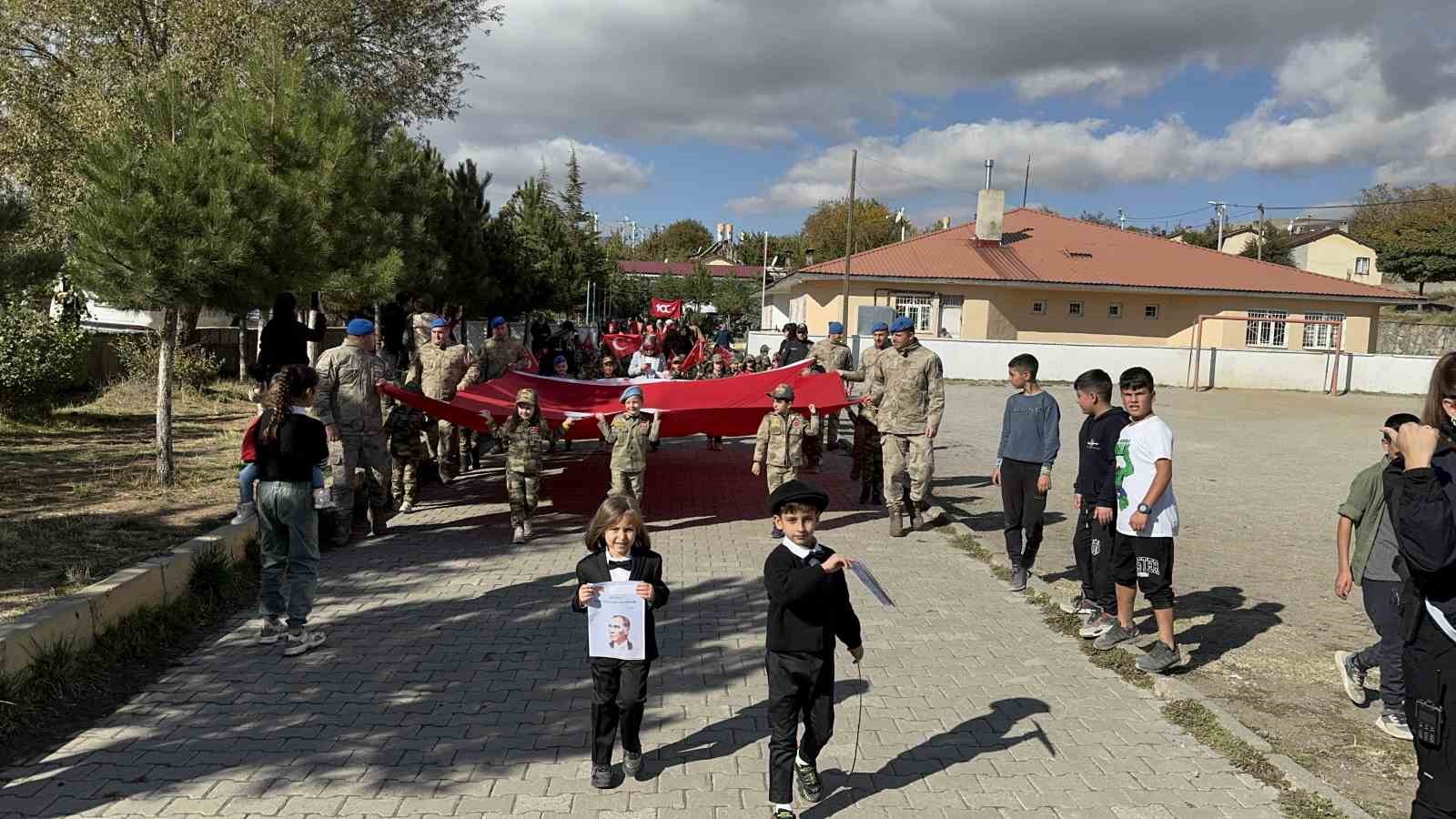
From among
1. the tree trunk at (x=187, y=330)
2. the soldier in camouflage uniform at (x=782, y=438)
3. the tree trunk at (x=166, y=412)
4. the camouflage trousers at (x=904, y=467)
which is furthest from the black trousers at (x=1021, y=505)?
the tree trunk at (x=187, y=330)

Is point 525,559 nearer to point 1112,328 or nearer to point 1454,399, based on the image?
point 1454,399

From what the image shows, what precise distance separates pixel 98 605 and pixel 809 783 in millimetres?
4107

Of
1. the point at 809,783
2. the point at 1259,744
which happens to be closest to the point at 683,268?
the point at 1259,744

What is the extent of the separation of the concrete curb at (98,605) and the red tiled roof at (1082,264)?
93.1 ft

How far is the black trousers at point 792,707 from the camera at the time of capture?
150 inches

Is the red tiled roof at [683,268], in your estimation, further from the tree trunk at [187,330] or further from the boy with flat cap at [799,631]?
the boy with flat cap at [799,631]

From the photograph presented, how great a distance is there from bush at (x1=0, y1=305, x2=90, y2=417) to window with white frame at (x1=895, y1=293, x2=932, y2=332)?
2578cm

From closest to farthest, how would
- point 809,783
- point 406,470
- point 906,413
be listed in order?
point 809,783
point 906,413
point 406,470

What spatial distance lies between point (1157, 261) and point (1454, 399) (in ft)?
118

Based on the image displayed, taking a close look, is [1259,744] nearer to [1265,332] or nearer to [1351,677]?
[1351,677]

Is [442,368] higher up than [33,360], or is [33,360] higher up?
[442,368]

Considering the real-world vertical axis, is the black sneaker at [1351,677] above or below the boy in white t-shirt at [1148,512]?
below

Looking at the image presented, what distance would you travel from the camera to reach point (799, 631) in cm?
388

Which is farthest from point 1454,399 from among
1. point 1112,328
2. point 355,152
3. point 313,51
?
point 1112,328
